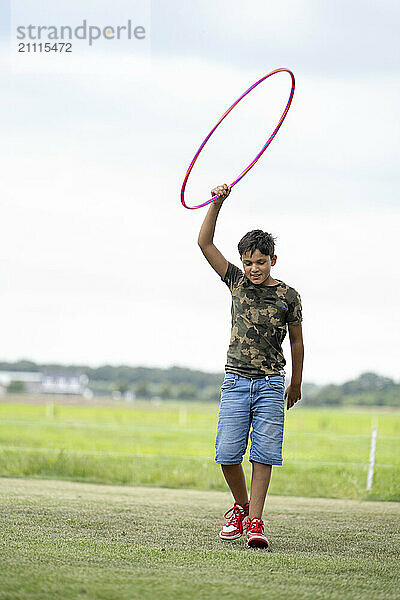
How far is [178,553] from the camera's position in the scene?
390 centimetres

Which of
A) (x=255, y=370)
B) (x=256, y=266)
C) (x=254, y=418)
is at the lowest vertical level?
(x=254, y=418)

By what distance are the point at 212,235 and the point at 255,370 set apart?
76 cm

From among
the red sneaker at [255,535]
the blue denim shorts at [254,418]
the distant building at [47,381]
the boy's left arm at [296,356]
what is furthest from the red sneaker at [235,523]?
the distant building at [47,381]

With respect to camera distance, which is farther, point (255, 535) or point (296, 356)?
point (296, 356)

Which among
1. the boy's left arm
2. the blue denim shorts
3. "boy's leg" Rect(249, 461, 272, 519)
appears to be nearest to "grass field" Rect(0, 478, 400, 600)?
"boy's leg" Rect(249, 461, 272, 519)

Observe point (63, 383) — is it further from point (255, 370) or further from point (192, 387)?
point (255, 370)

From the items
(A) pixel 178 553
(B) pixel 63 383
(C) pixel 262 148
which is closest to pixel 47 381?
(B) pixel 63 383

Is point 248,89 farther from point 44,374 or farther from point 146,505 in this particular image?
point 44,374

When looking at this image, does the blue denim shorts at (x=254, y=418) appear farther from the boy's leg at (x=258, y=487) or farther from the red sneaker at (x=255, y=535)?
the red sneaker at (x=255, y=535)

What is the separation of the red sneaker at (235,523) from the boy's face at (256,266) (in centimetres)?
121

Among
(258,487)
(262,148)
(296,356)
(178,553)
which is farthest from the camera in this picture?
(262,148)

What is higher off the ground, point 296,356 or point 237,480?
point 296,356

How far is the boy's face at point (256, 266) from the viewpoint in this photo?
4.60 meters

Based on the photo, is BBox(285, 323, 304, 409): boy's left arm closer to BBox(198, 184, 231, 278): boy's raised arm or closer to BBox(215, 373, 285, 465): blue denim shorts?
BBox(215, 373, 285, 465): blue denim shorts
